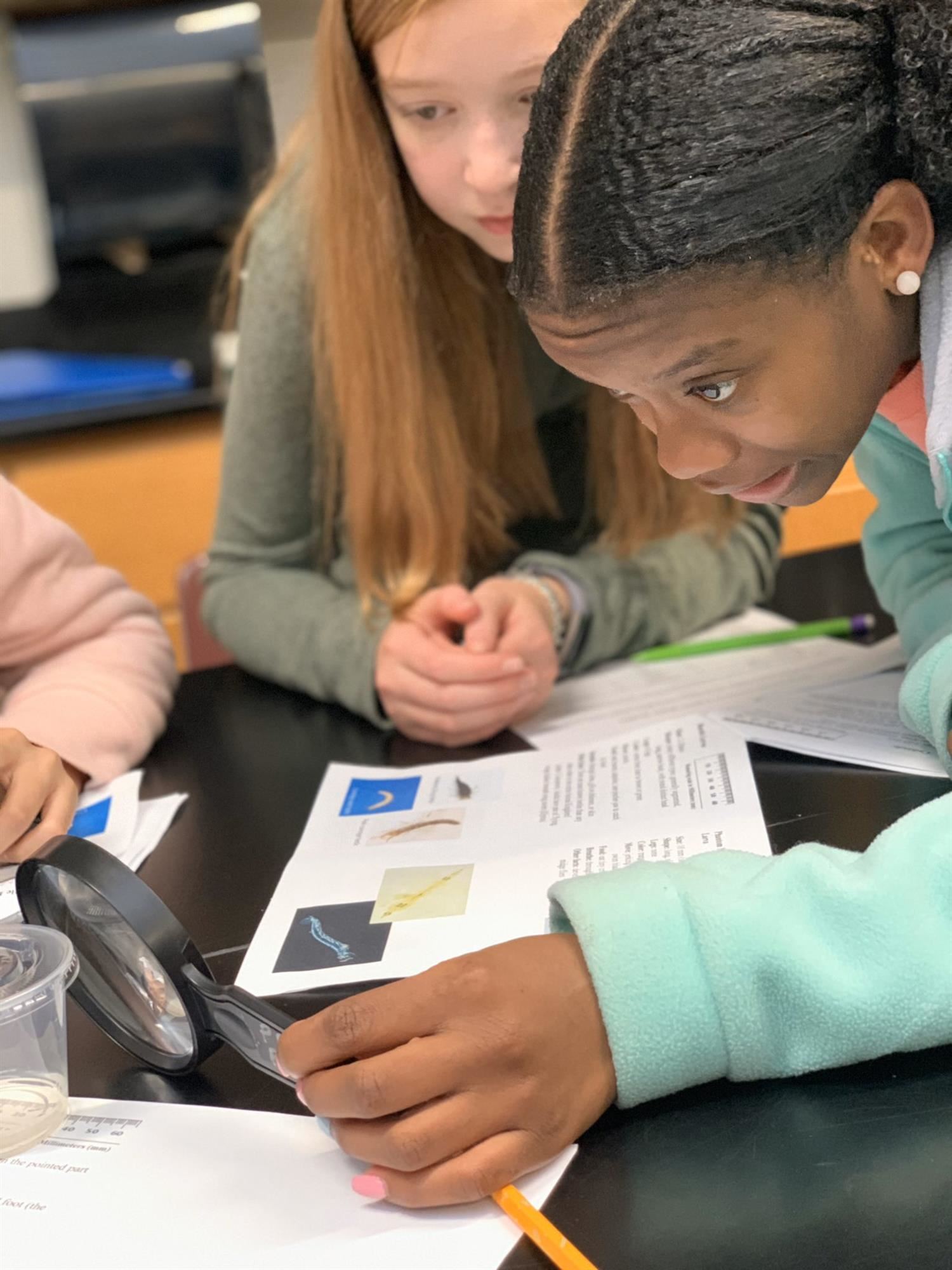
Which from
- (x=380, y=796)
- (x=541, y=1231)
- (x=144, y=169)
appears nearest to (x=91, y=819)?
(x=380, y=796)

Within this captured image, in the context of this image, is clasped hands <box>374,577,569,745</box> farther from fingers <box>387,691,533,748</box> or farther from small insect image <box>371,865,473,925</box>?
small insect image <box>371,865,473,925</box>

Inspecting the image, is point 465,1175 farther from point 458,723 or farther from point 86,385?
point 86,385

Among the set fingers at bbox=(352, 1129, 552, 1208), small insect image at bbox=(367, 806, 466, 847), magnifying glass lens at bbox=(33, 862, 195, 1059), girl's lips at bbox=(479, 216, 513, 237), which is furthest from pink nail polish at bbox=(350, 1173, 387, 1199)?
girl's lips at bbox=(479, 216, 513, 237)

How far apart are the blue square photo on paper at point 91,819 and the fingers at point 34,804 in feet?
0.04

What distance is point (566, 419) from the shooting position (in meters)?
1.31

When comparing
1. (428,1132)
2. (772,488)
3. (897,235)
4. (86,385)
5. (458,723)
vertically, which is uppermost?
(897,235)

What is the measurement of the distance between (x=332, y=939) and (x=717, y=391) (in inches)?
13.0

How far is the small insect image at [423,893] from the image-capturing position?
743 millimetres

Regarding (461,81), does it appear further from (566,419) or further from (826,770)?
(826,770)

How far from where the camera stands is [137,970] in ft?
2.06

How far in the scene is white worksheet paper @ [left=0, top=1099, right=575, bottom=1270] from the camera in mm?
513

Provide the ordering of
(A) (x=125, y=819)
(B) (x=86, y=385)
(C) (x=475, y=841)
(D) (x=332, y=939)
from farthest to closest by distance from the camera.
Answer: (B) (x=86, y=385) → (A) (x=125, y=819) → (C) (x=475, y=841) → (D) (x=332, y=939)

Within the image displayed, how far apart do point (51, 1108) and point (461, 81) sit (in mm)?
691

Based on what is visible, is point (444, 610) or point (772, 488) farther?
point (444, 610)
